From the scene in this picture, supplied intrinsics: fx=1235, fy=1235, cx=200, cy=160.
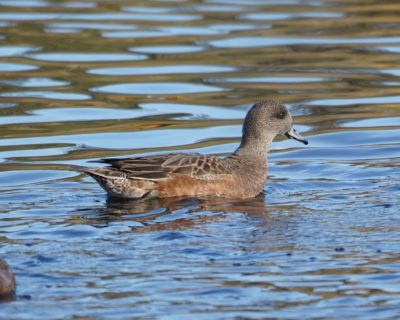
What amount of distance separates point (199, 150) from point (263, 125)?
1477mm

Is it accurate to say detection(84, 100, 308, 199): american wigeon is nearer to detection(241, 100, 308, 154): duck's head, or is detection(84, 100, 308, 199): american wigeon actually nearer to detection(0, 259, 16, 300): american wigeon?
detection(241, 100, 308, 154): duck's head

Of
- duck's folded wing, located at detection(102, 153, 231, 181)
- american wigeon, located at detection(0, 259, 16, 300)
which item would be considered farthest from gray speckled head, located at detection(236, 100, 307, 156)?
american wigeon, located at detection(0, 259, 16, 300)

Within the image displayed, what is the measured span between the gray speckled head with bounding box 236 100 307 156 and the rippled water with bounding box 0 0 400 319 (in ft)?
1.39

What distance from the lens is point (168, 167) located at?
36.5 ft

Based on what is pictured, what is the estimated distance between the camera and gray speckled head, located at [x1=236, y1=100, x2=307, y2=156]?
11.9 meters

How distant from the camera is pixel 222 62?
17391 millimetres

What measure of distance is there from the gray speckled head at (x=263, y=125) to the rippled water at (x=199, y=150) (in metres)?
0.42

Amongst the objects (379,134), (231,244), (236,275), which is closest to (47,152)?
(379,134)

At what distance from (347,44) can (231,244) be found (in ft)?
33.0

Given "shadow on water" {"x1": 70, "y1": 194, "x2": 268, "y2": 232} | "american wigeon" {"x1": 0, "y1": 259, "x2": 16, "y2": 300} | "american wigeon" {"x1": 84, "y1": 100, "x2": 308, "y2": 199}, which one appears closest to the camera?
"american wigeon" {"x1": 0, "y1": 259, "x2": 16, "y2": 300}

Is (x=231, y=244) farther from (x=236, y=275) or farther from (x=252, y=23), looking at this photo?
(x=252, y=23)

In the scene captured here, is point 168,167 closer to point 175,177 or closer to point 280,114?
point 175,177

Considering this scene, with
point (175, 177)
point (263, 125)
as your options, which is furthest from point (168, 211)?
point (263, 125)

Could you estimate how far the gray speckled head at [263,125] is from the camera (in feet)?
39.2
